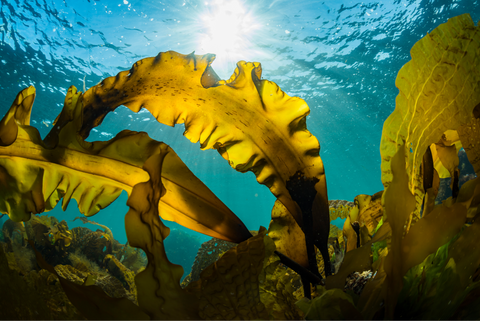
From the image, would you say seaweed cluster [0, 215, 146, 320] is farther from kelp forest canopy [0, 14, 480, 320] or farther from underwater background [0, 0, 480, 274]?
underwater background [0, 0, 480, 274]

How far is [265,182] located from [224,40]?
11337 mm

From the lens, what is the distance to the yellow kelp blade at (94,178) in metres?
0.57

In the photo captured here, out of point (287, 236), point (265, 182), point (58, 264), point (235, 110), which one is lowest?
point (58, 264)

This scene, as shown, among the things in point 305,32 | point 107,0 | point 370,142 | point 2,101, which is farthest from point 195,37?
→ point 370,142

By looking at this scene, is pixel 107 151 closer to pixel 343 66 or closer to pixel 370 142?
pixel 343 66

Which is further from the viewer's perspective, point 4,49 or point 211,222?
point 4,49

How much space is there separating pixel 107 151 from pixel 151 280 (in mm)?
333

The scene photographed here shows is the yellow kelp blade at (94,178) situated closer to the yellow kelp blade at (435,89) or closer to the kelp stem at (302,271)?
the kelp stem at (302,271)

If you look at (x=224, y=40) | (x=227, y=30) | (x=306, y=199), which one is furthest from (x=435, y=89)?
(x=224, y=40)

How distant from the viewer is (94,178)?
60 centimetres

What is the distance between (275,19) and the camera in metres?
9.75

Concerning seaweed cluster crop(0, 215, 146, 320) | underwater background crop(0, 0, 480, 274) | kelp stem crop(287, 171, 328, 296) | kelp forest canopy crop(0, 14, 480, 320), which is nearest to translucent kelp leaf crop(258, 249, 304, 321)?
kelp forest canopy crop(0, 14, 480, 320)

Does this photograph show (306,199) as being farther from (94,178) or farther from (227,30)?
(227,30)

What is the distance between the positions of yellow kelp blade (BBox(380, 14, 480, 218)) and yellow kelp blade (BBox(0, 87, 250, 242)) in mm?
448
